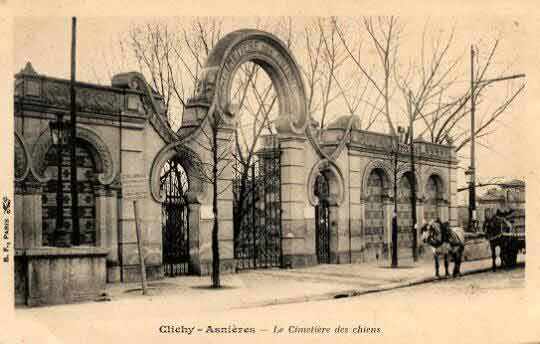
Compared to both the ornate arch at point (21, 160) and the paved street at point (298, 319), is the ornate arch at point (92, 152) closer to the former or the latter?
the ornate arch at point (21, 160)

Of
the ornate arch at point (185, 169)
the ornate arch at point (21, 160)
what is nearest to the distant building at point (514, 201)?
the ornate arch at point (185, 169)

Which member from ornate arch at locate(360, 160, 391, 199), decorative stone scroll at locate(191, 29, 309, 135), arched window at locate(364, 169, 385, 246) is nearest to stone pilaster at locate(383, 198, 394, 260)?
arched window at locate(364, 169, 385, 246)

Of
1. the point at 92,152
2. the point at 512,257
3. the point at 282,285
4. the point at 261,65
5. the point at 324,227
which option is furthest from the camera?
the point at 324,227

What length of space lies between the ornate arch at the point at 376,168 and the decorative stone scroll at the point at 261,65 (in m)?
3.97

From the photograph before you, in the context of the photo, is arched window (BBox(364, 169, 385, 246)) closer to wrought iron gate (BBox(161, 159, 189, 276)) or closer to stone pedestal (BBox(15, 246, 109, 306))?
wrought iron gate (BBox(161, 159, 189, 276))

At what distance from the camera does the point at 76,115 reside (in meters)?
15.7

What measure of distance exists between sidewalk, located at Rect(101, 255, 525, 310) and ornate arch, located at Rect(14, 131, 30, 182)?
2998 mm

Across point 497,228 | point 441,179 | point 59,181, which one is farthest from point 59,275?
point 441,179

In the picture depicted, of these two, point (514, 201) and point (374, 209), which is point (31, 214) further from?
point (514, 201)

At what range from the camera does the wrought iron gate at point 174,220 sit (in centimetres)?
1845

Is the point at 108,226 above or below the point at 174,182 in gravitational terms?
below

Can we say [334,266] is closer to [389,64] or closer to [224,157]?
[224,157]

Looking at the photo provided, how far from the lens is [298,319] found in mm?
12805

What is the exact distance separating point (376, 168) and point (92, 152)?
11.8 metres
